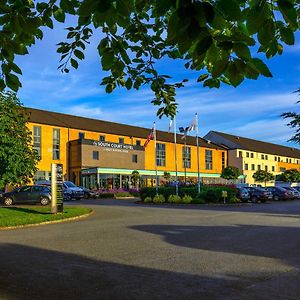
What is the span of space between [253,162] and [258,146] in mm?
9835

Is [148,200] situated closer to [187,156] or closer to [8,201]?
[8,201]

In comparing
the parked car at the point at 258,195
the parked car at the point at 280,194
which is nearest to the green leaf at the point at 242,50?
the parked car at the point at 258,195

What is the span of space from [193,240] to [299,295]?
21.7 ft

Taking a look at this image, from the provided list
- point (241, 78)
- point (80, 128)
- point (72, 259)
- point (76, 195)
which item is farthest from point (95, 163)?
point (241, 78)

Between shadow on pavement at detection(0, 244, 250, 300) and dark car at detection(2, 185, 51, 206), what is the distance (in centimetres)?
2377

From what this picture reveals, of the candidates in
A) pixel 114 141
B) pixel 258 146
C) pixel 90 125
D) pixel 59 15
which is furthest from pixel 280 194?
pixel 258 146

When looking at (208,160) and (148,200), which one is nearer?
(148,200)

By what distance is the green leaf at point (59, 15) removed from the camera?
511cm

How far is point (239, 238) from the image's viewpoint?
533 inches

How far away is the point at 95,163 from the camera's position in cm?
6969

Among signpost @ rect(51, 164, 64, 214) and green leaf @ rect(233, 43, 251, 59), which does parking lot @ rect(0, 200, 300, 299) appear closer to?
green leaf @ rect(233, 43, 251, 59)

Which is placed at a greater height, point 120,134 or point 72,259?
point 120,134

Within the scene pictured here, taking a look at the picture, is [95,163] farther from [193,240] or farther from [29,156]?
[193,240]

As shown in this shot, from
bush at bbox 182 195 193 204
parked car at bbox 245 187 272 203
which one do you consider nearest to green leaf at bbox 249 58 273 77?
bush at bbox 182 195 193 204
